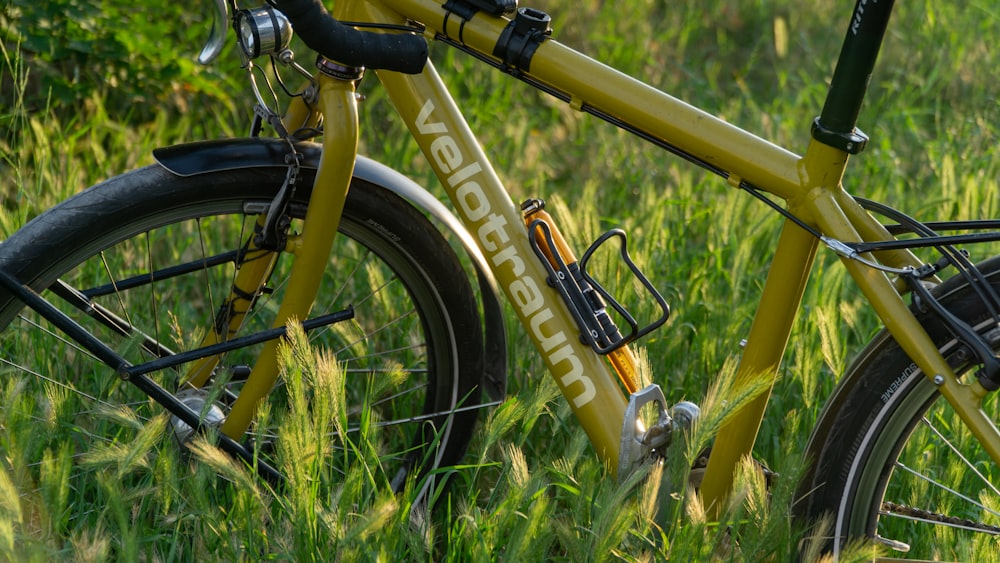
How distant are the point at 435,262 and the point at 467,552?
61 cm

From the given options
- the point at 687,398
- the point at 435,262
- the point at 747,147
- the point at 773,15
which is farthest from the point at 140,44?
the point at 773,15

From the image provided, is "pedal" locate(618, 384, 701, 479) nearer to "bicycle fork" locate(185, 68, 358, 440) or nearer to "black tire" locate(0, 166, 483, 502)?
"black tire" locate(0, 166, 483, 502)

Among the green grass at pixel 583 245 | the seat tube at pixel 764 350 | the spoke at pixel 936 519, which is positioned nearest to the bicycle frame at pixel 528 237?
the seat tube at pixel 764 350

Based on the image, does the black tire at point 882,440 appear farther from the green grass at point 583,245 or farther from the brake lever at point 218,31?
the brake lever at point 218,31

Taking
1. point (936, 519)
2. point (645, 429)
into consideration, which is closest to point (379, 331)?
point (645, 429)

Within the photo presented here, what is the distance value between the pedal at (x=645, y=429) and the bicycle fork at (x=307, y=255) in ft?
2.05

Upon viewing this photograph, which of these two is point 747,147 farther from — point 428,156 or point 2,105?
point 2,105

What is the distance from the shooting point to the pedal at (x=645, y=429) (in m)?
1.77

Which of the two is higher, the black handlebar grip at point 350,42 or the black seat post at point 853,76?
the black handlebar grip at point 350,42

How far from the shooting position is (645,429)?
5.97 ft

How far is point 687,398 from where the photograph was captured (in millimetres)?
2477

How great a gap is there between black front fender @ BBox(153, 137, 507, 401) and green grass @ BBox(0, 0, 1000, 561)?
0.16 m

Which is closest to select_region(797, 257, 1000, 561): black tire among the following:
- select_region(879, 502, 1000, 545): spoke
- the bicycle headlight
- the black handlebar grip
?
select_region(879, 502, 1000, 545): spoke

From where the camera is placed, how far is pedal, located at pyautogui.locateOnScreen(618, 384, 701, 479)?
1.77 m
